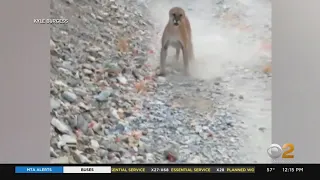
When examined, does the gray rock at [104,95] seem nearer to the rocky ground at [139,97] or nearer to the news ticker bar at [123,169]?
the rocky ground at [139,97]

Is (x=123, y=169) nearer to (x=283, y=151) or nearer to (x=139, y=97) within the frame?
(x=139, y=97)

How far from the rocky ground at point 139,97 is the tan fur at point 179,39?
2 centimetres

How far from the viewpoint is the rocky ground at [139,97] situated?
1.03m

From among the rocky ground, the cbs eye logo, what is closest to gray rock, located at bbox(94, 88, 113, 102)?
the rocky ground

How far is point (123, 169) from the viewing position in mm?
1031

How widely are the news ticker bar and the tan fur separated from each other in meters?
0.22

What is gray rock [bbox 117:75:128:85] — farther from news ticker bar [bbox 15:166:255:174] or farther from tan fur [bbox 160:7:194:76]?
news ticker bar [bbox 15:166:255:174]

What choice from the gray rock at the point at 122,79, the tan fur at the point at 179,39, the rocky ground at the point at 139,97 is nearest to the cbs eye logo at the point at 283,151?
the rocky ground at the point at 139,97

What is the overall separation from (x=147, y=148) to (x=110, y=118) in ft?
0.36

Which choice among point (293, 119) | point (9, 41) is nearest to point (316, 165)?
point (293, 119)

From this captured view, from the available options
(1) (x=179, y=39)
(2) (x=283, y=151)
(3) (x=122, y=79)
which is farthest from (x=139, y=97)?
(2) (x=283, y=151)

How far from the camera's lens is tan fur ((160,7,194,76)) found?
1041mm

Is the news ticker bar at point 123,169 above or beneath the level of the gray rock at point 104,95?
beneath

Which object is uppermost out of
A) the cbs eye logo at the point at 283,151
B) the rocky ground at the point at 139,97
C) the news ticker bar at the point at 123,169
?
the rocky ground at the point at 139,97
